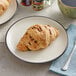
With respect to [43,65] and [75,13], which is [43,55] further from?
[75,13]

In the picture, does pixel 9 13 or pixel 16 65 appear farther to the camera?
pixel 9 13

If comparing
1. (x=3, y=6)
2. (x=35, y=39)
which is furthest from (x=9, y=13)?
(x=35, y=39)

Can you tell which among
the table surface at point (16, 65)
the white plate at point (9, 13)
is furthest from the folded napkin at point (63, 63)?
the white plate at point (9, 13)

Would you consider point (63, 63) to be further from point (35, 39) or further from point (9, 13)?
point (9, 13)

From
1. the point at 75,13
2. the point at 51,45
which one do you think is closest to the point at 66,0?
the point at 75,13

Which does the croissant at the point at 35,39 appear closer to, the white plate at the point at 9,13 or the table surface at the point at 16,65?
the table surface at the point at 16,65

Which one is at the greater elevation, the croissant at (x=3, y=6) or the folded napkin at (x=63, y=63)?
the croissant at (x=3, y=6)
